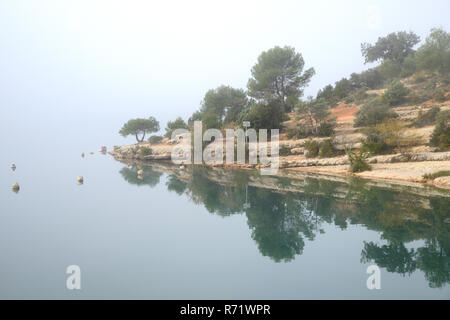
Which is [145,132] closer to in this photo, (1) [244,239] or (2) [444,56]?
(2) [444,56]

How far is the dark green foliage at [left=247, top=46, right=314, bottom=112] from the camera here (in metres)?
44.8

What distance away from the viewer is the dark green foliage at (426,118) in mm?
26781

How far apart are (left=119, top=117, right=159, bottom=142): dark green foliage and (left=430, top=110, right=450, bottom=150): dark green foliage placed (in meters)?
51.1

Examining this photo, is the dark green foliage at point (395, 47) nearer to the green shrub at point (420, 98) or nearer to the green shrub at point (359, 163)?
the green shrub at point (420, 98)

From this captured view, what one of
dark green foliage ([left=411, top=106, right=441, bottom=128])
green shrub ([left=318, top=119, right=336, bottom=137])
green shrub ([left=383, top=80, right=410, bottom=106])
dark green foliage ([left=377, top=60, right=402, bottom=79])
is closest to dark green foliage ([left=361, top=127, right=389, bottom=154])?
dark green foliage ([left=411, top=106, right=441, bottom=128])

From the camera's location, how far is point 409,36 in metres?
52.0

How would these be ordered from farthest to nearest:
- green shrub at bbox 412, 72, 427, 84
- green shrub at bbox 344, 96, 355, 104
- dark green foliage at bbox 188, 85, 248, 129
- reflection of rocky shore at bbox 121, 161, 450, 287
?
dark green foliage at bbox 188, 85, 248, 129 < green shrub at bbox 344, 96, 355, 104 < green shrub at bbox 412, 72, 427, 84 < reflection of rocky shore at bbox 121, 161, 450, 287

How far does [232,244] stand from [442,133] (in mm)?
19654

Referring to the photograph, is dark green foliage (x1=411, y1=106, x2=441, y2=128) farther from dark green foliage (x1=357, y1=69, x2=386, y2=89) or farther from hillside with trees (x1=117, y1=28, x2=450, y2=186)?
dark green foliage (x1=357, y1=69, x2=386, y2=89)

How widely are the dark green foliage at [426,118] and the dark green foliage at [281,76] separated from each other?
1860 centimetres

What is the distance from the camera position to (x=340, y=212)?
13734 millimetres

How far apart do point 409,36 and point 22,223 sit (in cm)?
5988

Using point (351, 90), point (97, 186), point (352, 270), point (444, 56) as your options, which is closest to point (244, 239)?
point (352, 270)

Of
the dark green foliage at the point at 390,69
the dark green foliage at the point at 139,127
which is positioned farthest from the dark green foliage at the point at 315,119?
the dark green foliage at the point at 139,127
